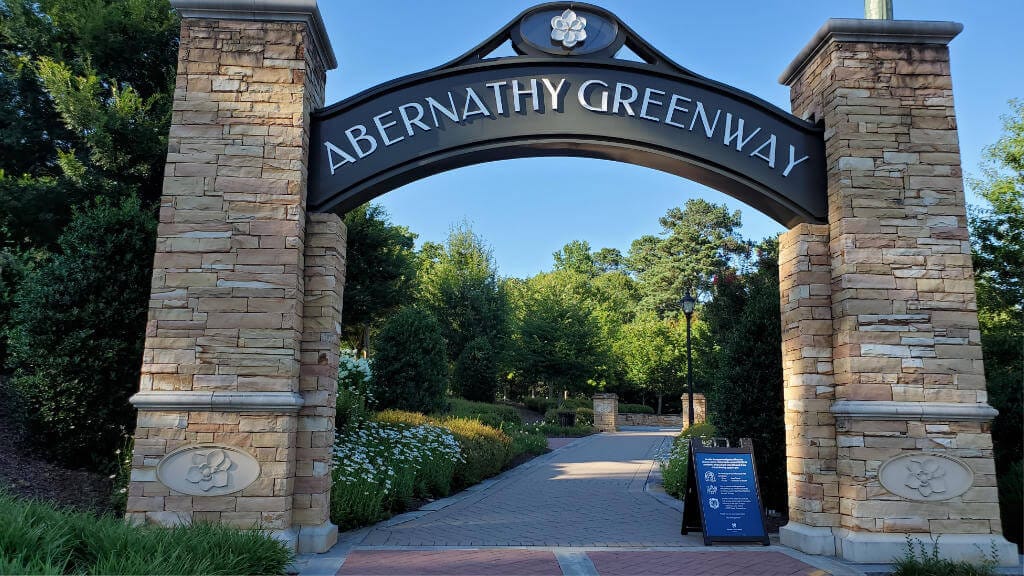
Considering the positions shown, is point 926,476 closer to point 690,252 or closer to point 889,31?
point 889,31

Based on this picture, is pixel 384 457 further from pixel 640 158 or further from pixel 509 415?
pixel 509 415

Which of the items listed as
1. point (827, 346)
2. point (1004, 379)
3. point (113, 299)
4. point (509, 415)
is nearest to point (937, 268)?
point (827, 346)

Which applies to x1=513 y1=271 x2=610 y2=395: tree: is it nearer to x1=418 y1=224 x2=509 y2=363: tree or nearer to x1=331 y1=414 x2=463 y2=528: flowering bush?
x1=418 y1=224 x2=509 y2=363: tree

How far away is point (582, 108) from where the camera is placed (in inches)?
260

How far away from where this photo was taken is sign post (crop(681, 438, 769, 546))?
6.37 metres

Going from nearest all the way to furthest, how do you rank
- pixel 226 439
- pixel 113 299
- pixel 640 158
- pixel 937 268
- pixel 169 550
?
pixel 169 550 < pixel 226 439 < pixel 937 268 < pixel 640 158 < pixel 113 299

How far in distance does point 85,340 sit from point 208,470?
8.73 feet

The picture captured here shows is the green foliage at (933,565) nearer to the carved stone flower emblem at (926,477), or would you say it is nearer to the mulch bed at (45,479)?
the carved stone flower emblem at (926,477)

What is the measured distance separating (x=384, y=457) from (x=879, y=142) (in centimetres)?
673

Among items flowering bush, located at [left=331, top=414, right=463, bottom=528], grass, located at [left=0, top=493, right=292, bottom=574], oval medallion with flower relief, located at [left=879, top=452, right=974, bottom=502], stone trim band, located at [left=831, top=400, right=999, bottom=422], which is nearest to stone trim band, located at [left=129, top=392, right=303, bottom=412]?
grass, located at [left=0, top=493, right=292, bottom=574]

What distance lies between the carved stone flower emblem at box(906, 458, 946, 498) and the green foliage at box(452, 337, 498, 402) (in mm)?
21201

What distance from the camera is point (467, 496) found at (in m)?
9.63

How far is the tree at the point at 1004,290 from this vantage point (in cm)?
750

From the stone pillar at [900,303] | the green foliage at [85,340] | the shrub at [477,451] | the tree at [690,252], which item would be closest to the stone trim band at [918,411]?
the stone pillar at [900,303]
